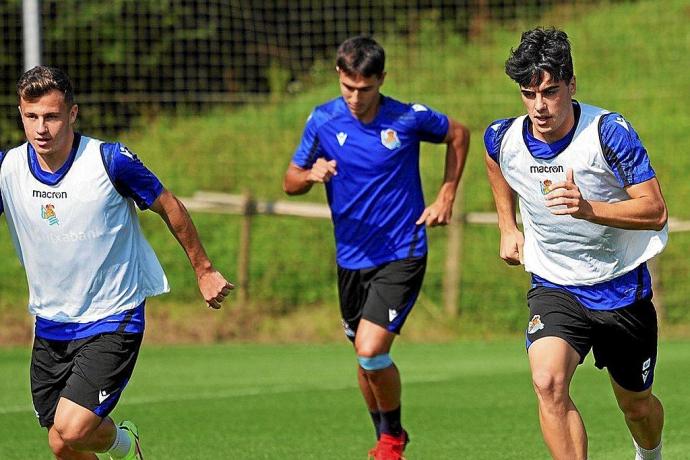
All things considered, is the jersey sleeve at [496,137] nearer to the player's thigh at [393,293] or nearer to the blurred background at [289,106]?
the player's thigh at [393,293]

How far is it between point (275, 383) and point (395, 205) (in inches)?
130

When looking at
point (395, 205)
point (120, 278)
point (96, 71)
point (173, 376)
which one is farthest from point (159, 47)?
point (120, 278)

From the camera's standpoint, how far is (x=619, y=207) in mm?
5426

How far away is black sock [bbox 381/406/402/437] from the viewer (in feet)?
24.7

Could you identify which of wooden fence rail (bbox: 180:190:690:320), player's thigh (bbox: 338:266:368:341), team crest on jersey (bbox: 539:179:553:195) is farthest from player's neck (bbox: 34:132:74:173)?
wooden fence rail (bbox: 180:190:690:320)

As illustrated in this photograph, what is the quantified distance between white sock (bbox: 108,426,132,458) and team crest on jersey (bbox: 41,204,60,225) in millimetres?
998

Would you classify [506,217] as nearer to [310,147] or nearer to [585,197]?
[585,197]

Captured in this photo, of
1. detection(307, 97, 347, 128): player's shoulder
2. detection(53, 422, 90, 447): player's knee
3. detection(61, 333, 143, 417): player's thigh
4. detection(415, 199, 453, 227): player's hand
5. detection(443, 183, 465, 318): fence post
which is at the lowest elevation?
detection(443, 183, 465, 318): fence post

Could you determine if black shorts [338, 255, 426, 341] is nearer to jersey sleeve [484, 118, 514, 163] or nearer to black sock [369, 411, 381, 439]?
black sock [369, 411, 381, 439]

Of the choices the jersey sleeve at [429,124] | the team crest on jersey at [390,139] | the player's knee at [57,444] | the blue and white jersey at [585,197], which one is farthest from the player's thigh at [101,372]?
the jersey sleeve at [429,124]

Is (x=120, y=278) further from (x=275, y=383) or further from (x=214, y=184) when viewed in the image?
(x=214, y=184)

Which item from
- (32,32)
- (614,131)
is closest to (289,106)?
(32,32)

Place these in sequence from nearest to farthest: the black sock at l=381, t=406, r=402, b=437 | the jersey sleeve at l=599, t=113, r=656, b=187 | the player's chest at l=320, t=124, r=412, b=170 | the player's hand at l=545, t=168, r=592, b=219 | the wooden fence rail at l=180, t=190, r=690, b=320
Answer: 1. the player's hand at l=545, t=168, r=592, b=219
2. the jersey sleeve at l=599, t=113, r=656, b=187
3. the black sock at l=381, t=406, r=402, b=437
4. the player's chest at l=320, t=124, r=412, b=170
5. the wooden fence rail at l=180, t=190, r=690, b=320

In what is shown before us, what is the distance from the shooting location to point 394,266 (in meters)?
7.90
